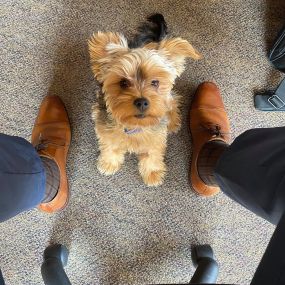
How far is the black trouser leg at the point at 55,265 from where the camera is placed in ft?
4.54

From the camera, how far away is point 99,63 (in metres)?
1.31

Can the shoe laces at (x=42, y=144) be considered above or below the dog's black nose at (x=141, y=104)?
below

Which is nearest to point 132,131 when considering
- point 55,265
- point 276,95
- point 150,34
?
point 150,34

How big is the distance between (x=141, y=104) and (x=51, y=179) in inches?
19.9

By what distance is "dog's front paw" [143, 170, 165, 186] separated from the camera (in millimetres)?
1602

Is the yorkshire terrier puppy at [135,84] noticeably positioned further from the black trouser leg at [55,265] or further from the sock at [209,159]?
the black trouser leg at [55,265]

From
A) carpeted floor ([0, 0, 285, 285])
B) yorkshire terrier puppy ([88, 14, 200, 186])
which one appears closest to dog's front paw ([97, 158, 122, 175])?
carpeted floor ([0, 0, 285, 285])

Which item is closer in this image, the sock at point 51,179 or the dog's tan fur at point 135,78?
the dog's tan fur at point 135,78

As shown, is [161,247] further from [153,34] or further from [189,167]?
[153,34]

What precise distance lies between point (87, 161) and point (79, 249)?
37 centimetres

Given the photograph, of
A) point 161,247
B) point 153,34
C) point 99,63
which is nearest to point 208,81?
point 153,34

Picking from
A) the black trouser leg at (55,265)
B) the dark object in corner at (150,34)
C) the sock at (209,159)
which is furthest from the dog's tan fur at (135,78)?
the black trouser leg at (55,265)

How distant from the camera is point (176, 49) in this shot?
51.4 inches

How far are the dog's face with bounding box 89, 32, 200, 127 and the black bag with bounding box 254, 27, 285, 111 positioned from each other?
56 centimetres
